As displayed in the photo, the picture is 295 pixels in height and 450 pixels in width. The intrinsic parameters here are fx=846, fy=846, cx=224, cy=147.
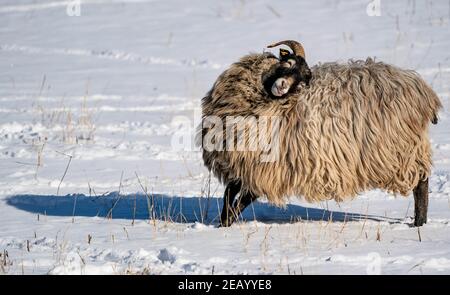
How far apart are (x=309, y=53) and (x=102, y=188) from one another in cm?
597

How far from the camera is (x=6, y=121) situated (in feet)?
34.1

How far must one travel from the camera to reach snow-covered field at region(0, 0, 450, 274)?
18.4 ft

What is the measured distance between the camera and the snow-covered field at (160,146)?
560 centimetres

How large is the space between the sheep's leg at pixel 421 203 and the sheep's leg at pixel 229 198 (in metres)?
1.38

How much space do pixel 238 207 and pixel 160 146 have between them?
3049mm

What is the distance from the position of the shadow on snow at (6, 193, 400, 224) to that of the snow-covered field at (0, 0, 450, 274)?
2 cm

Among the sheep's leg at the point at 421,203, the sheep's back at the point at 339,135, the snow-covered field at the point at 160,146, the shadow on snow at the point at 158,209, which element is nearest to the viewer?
the snow-covered field at the point at 160,146

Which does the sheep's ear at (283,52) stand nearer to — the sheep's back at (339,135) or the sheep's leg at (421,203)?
the sheep's back at (339,135)

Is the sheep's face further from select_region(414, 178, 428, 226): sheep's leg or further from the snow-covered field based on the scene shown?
select_region(414, 178, 428, 226): sheep's leg

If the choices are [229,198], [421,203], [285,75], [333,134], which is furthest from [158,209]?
[421,203]

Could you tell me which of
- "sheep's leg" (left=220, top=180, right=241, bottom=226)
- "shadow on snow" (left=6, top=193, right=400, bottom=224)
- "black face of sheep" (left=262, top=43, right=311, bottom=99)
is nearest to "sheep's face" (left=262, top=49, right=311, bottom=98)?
"black face of sheep" (left=262, top=43, right=311, bottom=99)

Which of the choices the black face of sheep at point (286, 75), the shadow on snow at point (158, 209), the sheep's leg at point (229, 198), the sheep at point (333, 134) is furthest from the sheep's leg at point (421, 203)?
the sheep's leg at point (229, 198)

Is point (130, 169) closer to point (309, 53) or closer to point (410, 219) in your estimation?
point (410, 219)

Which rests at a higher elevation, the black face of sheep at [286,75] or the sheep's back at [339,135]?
the black face of sheep at [286,75]
